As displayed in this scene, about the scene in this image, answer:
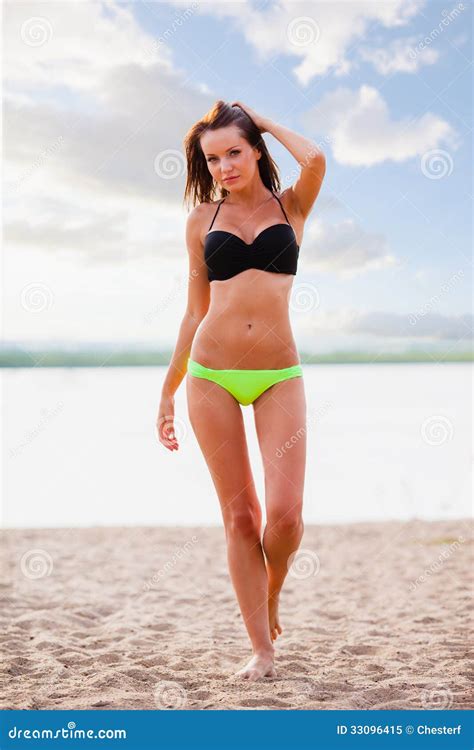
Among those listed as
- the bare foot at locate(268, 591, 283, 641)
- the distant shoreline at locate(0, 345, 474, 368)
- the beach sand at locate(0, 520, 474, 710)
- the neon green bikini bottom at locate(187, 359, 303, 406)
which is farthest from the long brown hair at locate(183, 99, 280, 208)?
the distant shoreline at locate(0, 345, 474, 368)

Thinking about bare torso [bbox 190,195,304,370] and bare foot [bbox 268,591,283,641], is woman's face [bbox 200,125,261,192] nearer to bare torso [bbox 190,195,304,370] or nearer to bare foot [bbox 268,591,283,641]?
bare torso [bbox 190,195,304,370]

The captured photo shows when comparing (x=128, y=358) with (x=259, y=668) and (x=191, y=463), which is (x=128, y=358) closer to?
(x=191, y=463)

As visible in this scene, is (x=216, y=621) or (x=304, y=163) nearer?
(x=304, y=163)

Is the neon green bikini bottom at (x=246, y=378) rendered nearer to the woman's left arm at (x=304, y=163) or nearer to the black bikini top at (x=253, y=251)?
the black bikini top at (x=253, y=251)

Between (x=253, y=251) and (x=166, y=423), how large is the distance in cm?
85

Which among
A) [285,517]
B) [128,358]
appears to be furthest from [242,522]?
[128,358]

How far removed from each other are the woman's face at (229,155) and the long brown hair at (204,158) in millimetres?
38

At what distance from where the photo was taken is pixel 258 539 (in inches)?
133

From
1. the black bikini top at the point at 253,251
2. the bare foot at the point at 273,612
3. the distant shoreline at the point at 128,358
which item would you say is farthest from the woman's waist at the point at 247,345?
the distant shoreline at the point at 128,358

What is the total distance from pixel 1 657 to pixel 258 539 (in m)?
1.41

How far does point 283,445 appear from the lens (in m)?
3.22

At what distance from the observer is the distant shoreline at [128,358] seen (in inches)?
1117
